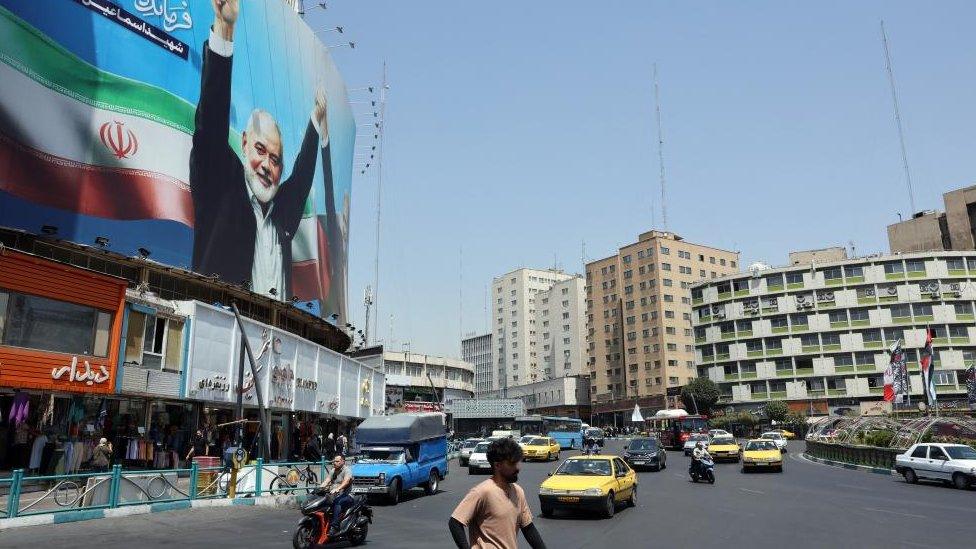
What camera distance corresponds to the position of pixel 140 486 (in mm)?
16844

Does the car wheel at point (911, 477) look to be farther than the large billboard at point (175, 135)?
No

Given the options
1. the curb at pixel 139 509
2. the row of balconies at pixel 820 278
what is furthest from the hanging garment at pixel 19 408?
the row of balconies at pixel 820 278

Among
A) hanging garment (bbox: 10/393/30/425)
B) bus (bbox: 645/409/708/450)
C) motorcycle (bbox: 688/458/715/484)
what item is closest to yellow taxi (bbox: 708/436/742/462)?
motorcycle (bbox: 688/458/715/484)

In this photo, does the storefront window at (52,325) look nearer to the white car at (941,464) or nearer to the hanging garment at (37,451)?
the hanging garment at (37,451)

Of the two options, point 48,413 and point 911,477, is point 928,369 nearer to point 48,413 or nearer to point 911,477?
point 911,477

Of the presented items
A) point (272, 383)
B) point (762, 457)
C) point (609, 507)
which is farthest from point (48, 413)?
point (762, 457)

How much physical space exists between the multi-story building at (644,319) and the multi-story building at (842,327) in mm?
17606

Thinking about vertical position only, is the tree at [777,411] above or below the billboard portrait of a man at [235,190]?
below

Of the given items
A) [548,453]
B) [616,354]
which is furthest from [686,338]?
[548,453]

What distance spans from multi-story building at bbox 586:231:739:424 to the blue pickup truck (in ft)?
302

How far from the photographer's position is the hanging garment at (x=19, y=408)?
71.1 feet

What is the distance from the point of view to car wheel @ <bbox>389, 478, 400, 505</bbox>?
21.1m

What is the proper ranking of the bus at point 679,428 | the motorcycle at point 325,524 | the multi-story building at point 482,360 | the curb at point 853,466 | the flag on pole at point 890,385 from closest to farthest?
the motorcycle at point 325,524, the curb at point 853,466, the flag on pole at point 890,385, the bus at point 679,428, the multi-story building at point 482,360

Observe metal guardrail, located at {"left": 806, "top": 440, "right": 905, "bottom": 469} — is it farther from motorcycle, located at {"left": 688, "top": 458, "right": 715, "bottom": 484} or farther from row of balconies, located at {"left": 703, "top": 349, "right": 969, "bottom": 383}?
row of balconies, located at {"left": 703, "top": 349, "right": 969, "bottom": 383}
